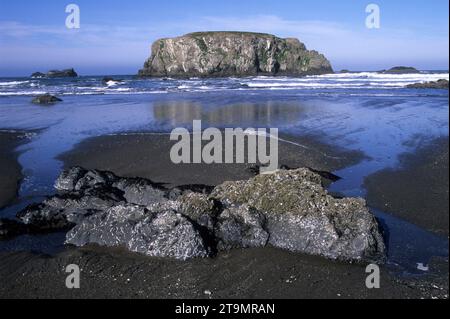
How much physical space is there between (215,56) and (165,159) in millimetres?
96923

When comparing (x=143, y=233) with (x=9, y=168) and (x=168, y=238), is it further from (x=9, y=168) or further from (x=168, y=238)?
(x=9, y=168)

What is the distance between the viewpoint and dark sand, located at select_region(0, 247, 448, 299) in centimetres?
637

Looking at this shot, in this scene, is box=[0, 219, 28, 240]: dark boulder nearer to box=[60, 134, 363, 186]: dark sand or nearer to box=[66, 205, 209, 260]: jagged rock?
box=[66, 205, 209, 260]: jagged rock

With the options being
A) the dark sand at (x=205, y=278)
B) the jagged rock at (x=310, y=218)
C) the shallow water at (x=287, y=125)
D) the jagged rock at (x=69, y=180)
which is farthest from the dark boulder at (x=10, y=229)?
the jagged rock at (x=310, y=218)

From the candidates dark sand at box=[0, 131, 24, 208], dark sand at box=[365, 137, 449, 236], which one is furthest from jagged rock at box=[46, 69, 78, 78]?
dark sand at box=[365, 137, 449, 236]

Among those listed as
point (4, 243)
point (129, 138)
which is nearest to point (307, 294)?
point (4, 243)

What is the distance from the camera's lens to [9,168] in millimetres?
13867

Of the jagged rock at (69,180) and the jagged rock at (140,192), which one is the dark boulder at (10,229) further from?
the jagged rock at (69,180)

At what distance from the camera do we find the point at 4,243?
8.24 metres

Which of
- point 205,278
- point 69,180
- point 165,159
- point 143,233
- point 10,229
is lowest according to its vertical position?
point 205,278

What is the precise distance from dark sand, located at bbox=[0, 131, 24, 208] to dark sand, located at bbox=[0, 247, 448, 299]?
3.92m

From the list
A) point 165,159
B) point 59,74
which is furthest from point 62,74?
point 165,159

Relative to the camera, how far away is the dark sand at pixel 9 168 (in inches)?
441
